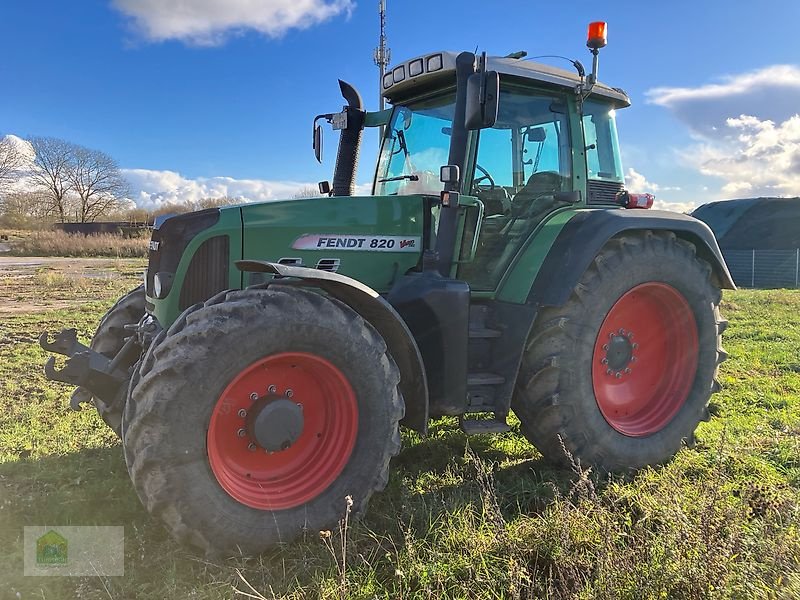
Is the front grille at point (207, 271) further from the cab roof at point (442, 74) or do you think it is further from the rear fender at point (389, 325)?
the cab roof at point (442, 74)

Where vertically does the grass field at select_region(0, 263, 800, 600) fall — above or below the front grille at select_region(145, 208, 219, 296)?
below

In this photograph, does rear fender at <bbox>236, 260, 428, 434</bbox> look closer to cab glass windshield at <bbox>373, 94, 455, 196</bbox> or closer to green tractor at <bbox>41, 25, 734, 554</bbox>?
green tractor at <bbox>41, 25, 734, 554</bbox>

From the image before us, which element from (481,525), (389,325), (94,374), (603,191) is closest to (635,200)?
(603,191)

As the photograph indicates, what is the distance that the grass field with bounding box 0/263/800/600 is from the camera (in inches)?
100

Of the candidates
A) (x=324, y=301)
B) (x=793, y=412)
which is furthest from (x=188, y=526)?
(x=793, y=412)

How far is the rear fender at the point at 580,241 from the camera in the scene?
3711 millimetres

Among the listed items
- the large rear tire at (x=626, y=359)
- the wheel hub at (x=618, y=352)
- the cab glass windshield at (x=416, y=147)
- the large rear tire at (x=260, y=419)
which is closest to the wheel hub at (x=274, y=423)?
the large rear tire at (x=260, y=419)

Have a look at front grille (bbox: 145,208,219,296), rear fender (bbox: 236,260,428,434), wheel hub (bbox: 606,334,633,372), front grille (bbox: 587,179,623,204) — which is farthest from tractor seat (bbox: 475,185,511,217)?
front grille (bbox: 145,208,219,296)

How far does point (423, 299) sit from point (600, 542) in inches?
61.9

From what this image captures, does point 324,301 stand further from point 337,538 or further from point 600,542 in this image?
point 600,542

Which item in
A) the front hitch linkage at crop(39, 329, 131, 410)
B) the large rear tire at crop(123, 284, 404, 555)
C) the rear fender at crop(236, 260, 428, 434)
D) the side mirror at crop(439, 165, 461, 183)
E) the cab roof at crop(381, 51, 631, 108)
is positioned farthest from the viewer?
the cab roof at crop(381, 51, 631, 108)

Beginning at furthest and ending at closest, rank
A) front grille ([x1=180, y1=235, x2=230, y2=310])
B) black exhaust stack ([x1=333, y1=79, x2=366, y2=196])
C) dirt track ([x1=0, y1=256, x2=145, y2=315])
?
dirt track ([x1=0, y1=256, x2=145, y2=315])
black exhaust stack ([x1=333, y1=79, x2=366, y2=196])
front grille ([x1=180, y1=235, x2=230, y2=310])

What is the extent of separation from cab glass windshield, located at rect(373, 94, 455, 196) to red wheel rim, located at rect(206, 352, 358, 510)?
1.62 meters

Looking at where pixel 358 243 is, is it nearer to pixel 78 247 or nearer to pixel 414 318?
pixel 414 318
